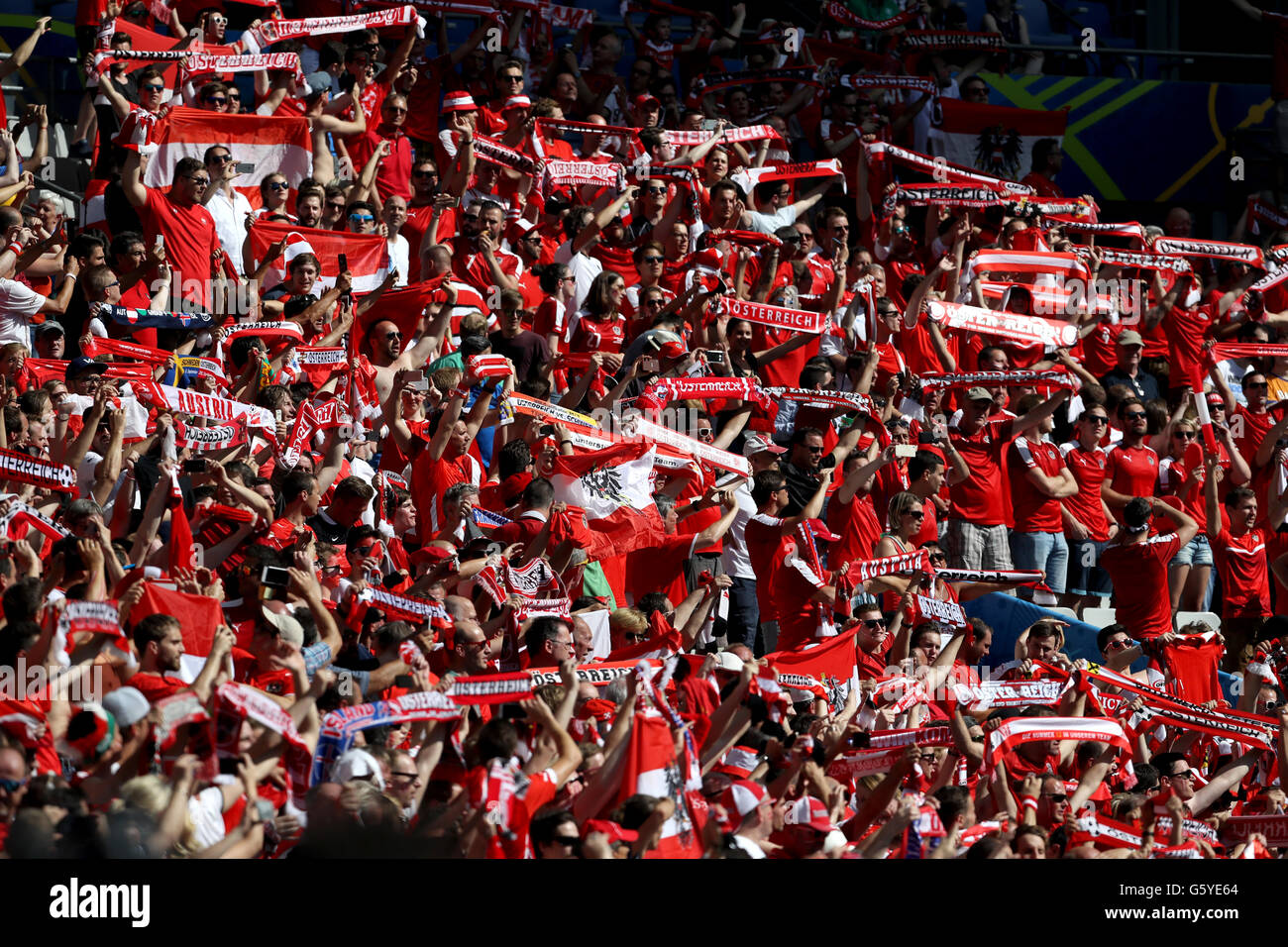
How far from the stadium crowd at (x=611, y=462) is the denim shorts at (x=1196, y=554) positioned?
1.0 inches

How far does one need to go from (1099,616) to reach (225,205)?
583 cm

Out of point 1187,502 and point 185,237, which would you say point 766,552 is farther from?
point 185,237

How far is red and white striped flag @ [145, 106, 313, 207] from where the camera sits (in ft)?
44.2

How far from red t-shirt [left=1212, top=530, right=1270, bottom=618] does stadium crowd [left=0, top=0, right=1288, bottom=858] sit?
0.11 ft

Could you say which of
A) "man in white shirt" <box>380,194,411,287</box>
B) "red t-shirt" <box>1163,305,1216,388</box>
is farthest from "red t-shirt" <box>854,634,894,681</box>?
"red t-shirt" <box>1163,305,1216,388</box>

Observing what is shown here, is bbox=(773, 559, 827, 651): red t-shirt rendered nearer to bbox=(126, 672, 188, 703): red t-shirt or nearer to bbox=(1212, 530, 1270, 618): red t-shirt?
bbox=(1212, 530, 1270, 618): red t-shirt

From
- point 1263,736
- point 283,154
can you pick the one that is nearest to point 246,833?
point 1263,736

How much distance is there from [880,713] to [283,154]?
6001 millimetres

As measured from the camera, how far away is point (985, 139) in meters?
17.9

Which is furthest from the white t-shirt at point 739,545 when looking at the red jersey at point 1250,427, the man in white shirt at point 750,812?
the red jersey at point 1250,427

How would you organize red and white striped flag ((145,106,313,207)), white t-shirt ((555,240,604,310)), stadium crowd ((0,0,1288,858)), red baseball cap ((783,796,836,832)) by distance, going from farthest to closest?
1. white t-shirt ((555,240,604,310))
2. red and white striped flag ((145,106,313,207))
3. red baseball cap ((783,796,836,832))
4. stadium crowd ((0,0,1288,858))
